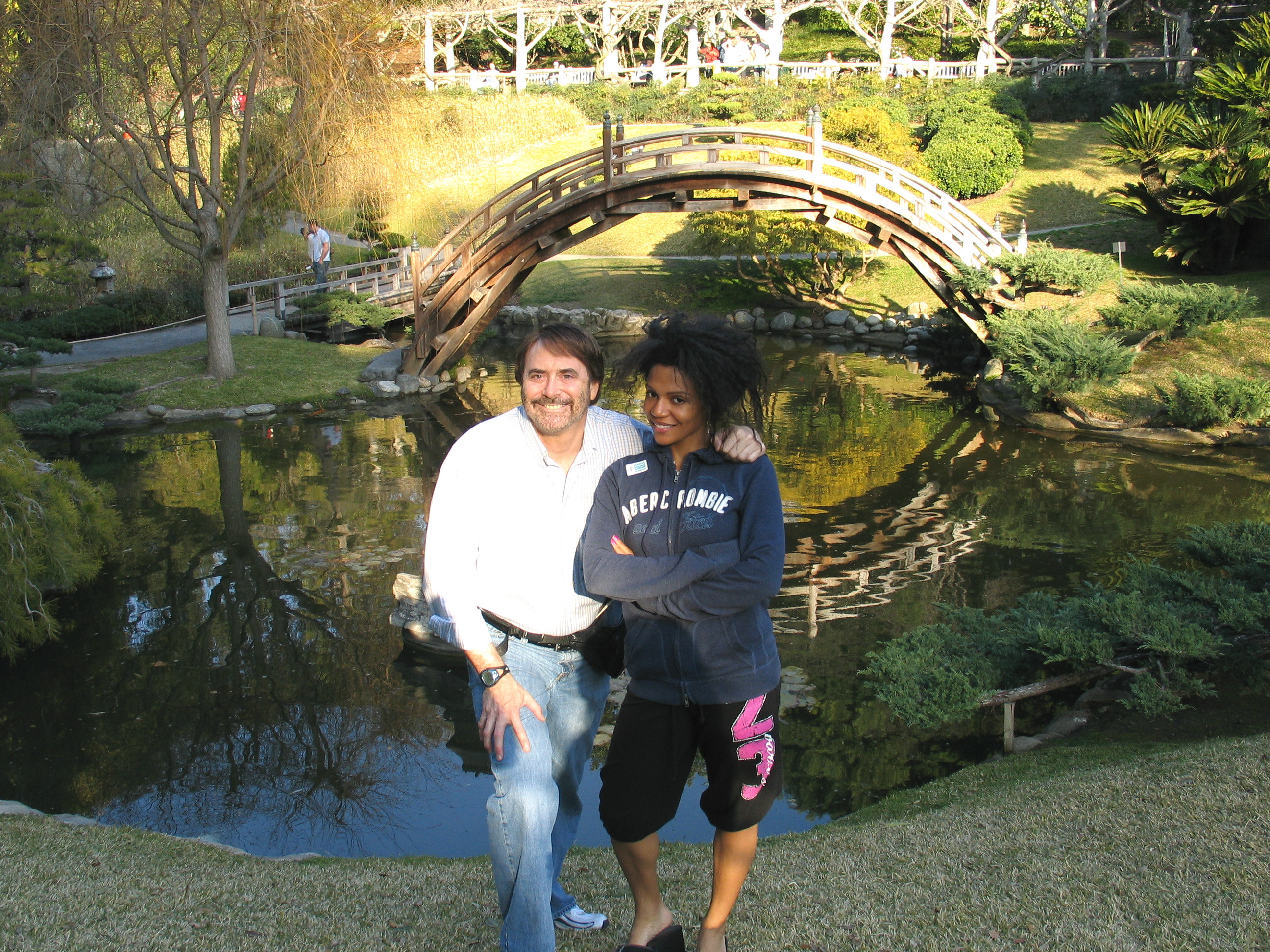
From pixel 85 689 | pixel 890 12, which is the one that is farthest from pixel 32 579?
pixel 890 12

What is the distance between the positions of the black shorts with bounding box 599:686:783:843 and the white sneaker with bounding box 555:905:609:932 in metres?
0.53

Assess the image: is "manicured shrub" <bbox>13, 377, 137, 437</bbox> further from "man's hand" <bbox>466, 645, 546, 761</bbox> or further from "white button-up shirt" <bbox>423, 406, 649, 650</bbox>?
"man's hand" <bbox>466, 645, 546, 761</bbox>

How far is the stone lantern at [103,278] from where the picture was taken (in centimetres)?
1966

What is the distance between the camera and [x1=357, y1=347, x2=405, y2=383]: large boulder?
17.2m

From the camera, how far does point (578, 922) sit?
3.25 meters

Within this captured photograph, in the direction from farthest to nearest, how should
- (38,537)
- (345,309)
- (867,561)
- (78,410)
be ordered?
(345,309)
(78,410)
(867,561)
(38,537)

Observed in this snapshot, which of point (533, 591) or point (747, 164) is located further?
point (747, 164)

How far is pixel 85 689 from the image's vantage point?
6.80 metres

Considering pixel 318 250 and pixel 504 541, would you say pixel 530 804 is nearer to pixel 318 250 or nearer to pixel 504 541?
pixel 504 541

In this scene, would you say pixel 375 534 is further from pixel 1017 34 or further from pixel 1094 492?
pixel 1017 34

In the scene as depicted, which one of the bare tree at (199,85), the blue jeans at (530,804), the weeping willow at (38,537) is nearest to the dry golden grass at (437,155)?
the bare tree at (199,85)

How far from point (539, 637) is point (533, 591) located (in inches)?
5.4

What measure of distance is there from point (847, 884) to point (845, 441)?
402 inches

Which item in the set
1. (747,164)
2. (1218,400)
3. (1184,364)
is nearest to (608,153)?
(747,164)
